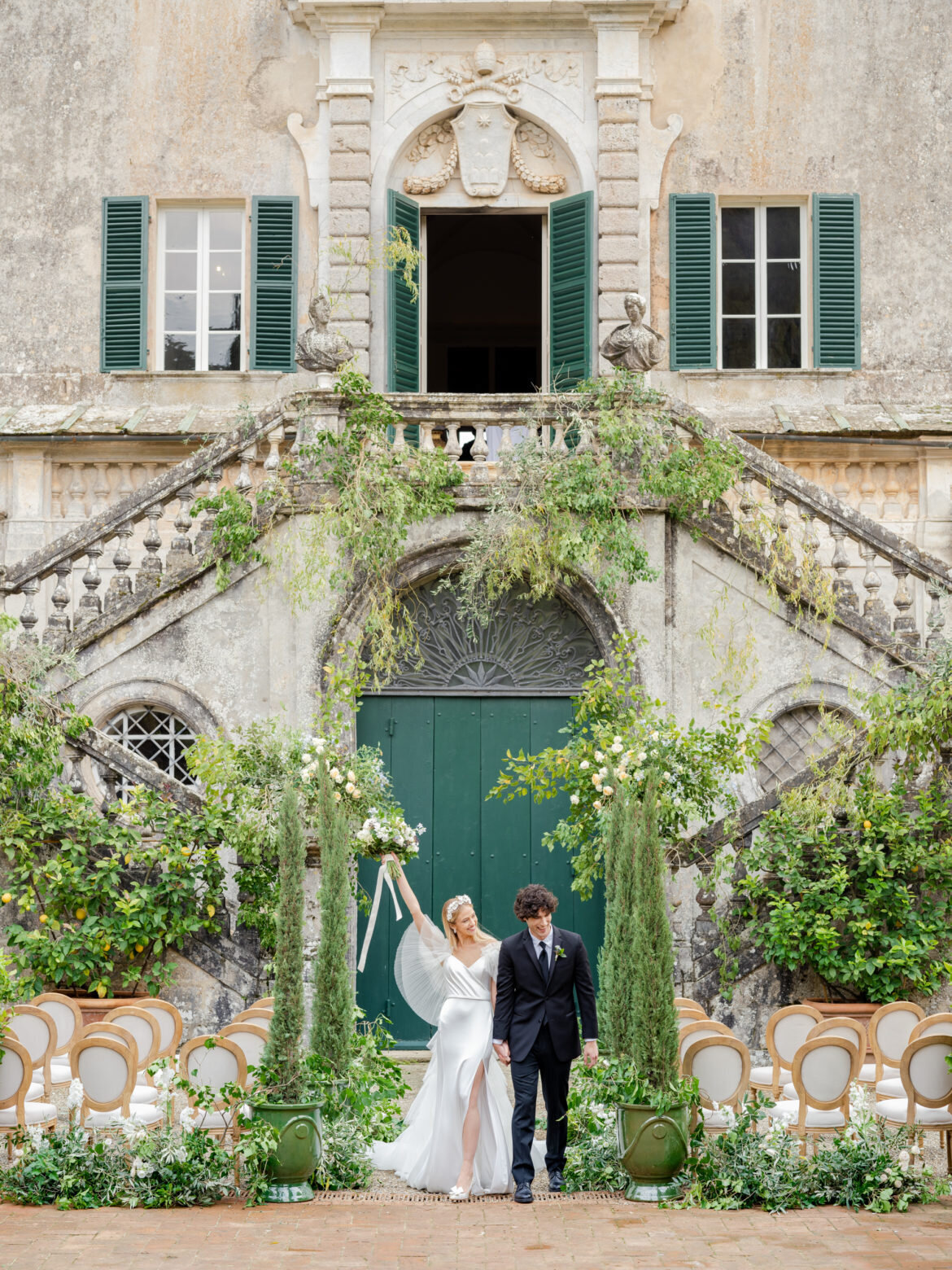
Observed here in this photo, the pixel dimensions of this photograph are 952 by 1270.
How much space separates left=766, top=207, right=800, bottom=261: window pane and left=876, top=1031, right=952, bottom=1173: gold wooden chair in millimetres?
9089

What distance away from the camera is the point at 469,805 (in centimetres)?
1260

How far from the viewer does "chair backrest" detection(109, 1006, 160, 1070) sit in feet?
29.5

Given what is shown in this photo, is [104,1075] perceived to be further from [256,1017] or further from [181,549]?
[181,549]

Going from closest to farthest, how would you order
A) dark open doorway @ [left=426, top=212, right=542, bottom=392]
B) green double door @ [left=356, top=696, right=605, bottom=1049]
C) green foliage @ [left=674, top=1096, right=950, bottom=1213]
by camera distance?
green foliage @ [left=674, top=1096, right=950, bottom=1213], green double door @ [left=356, top=696, right=605, bottom=1049], dark open doorway @ [left=426, top=212, right=542, bottom=392]

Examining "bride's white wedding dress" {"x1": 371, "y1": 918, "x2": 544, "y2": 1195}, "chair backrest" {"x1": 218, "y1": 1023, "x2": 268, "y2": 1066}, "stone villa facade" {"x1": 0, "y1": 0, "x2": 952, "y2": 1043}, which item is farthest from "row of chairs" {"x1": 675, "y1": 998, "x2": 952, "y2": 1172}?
"stone villa facade" {"x1": 0, "y1": 0, "x2": 952, "y2": 1043}

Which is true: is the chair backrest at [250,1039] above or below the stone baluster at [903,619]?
below

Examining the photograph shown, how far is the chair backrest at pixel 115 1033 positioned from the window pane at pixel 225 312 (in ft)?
26.8

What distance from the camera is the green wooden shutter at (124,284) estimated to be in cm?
1500

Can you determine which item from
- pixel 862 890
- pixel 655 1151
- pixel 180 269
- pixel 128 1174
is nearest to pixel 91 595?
pixel 180 269

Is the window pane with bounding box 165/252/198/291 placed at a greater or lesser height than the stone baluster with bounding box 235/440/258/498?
greater

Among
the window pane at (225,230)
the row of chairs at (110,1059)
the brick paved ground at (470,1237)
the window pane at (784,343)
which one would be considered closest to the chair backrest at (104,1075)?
the row of chairs at (110,1059)

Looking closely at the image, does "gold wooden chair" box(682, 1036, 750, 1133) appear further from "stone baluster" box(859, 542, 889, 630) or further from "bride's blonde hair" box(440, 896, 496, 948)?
"stone baluster" box(859, 542, 889, 630)

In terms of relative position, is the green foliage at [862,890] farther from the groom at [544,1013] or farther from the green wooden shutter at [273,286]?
the green wooden shutter at [273,286]

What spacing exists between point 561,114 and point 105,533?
6132 mm
